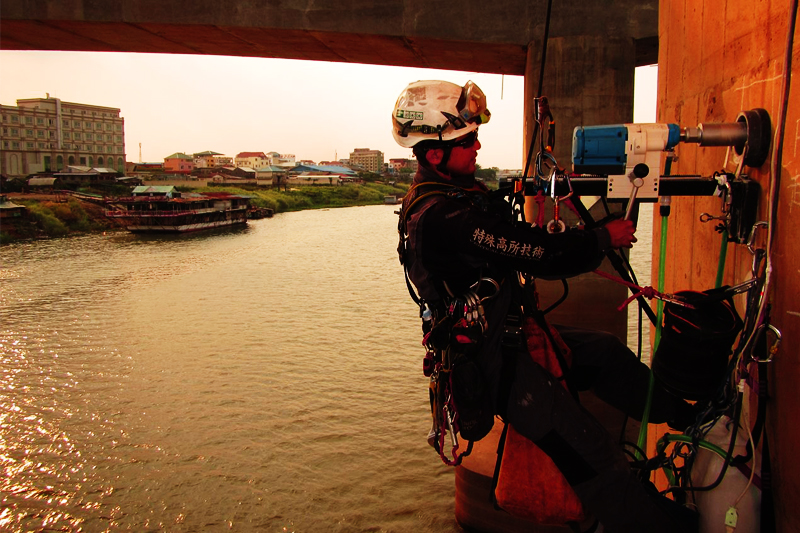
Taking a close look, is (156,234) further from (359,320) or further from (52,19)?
(52,19)

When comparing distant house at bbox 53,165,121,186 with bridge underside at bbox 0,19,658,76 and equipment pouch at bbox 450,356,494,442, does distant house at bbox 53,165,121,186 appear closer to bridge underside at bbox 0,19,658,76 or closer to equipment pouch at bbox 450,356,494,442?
bridge underside at bbox 0,19,658,76

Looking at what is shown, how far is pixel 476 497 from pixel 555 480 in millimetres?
2422

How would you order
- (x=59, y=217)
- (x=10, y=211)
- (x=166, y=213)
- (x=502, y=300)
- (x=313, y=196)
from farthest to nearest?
(x=313, y=196) < (x=166, y=213) < (x=59, y=217) < (x=10, y=211) < (x=502, y=300)

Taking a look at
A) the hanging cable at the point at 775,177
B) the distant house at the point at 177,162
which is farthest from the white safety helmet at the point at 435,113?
the distant house at the point at 177,162

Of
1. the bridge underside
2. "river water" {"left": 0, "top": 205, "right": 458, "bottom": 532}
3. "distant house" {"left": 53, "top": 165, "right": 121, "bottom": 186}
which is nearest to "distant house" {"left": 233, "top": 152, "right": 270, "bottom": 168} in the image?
"distant house" {"left": 53, "top": 165, "right": 121, "bottom": 186}

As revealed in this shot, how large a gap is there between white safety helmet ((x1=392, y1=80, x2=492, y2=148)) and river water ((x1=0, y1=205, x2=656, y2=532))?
178 inches

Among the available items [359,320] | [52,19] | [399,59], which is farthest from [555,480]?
[359,320]

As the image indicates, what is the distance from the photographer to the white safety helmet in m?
3.26

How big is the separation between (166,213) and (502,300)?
3952 centimetres

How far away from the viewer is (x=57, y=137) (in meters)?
86.3

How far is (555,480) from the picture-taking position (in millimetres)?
2889

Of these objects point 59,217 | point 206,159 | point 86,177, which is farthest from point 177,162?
point 59,217

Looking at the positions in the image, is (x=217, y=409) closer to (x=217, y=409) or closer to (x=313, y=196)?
(x=217, y=409)

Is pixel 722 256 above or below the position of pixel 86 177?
below
